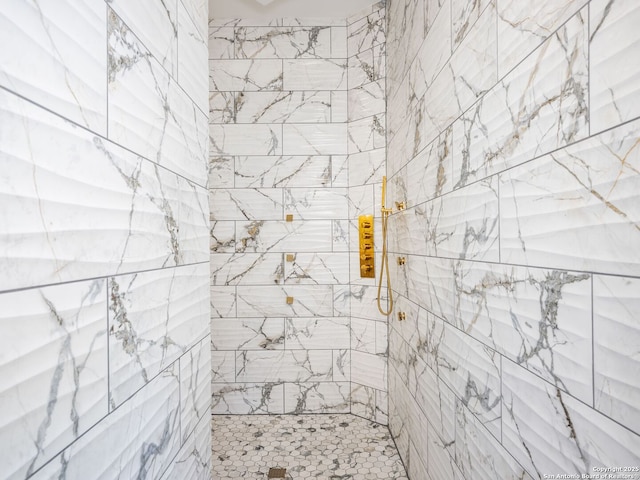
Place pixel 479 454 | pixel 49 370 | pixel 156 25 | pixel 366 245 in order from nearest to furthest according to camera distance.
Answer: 1. pixel 49 370
2. pixel 156 25
3. pixel 479 454
4. pixel 366 245

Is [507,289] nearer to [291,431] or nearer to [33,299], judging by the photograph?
[33,299]

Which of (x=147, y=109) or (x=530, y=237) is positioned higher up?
(x=147, y=109)

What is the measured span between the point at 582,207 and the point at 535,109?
0.92 feet

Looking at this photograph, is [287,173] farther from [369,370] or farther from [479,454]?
[479,454]

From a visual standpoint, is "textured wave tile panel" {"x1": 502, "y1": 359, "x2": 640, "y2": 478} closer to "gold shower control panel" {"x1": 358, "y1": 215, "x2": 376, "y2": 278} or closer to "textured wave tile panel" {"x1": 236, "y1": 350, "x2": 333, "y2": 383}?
"gold shower control panel" {"x1": 358, "y1": 215, "x2": 376, "y2": 278}

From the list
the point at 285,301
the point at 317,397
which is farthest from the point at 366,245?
the point at 317,397

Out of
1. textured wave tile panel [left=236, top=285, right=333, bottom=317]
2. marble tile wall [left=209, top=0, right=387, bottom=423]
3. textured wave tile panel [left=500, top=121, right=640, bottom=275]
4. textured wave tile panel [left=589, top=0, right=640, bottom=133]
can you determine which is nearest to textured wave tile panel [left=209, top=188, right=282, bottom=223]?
marble tile wall [left=209, top=0, right=387, bottom=423]

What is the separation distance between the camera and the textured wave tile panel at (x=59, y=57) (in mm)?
480

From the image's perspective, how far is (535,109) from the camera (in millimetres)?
813

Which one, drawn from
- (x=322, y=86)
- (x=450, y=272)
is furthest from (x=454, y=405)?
(x=322, y=86)

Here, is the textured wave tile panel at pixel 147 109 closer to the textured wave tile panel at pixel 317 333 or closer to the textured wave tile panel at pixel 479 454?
the textured wave tile panel at pixel 479 454

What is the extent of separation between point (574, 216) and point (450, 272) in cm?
67

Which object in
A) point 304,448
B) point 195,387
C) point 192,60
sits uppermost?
point 192,60

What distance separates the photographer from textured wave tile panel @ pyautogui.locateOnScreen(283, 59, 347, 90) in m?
2.75
